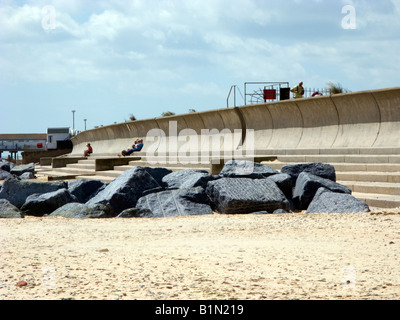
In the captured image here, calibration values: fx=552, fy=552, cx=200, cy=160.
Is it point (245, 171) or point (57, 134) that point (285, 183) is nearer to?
point (245, 171)

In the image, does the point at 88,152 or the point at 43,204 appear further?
the point at 88,152

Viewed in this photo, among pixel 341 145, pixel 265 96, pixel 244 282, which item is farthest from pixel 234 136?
pixel 244 282

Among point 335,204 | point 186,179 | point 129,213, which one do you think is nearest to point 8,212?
point 129,213

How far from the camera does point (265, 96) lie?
24.8 metres

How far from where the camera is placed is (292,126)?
18797mm

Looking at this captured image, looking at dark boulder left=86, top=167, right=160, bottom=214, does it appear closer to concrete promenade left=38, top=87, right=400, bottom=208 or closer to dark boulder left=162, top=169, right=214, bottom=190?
dark boulder left=162, top=169, right=214, bottom=190

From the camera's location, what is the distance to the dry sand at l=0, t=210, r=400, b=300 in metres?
4.60

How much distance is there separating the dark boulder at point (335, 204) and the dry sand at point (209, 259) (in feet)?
2.04

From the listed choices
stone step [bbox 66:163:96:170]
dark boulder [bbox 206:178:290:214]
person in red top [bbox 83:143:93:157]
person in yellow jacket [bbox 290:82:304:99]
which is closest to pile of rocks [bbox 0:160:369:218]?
dark boulder [bbox 206:178:290:214]

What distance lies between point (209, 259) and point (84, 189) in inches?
329

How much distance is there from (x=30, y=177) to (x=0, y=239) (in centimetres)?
1732

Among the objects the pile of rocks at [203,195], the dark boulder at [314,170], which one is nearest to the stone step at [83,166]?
the pile of rocks at [203,195]

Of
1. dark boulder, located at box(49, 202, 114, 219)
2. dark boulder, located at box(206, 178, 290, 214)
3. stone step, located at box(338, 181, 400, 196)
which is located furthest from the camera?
stone step, located at box(338, 181, 400, 196)
